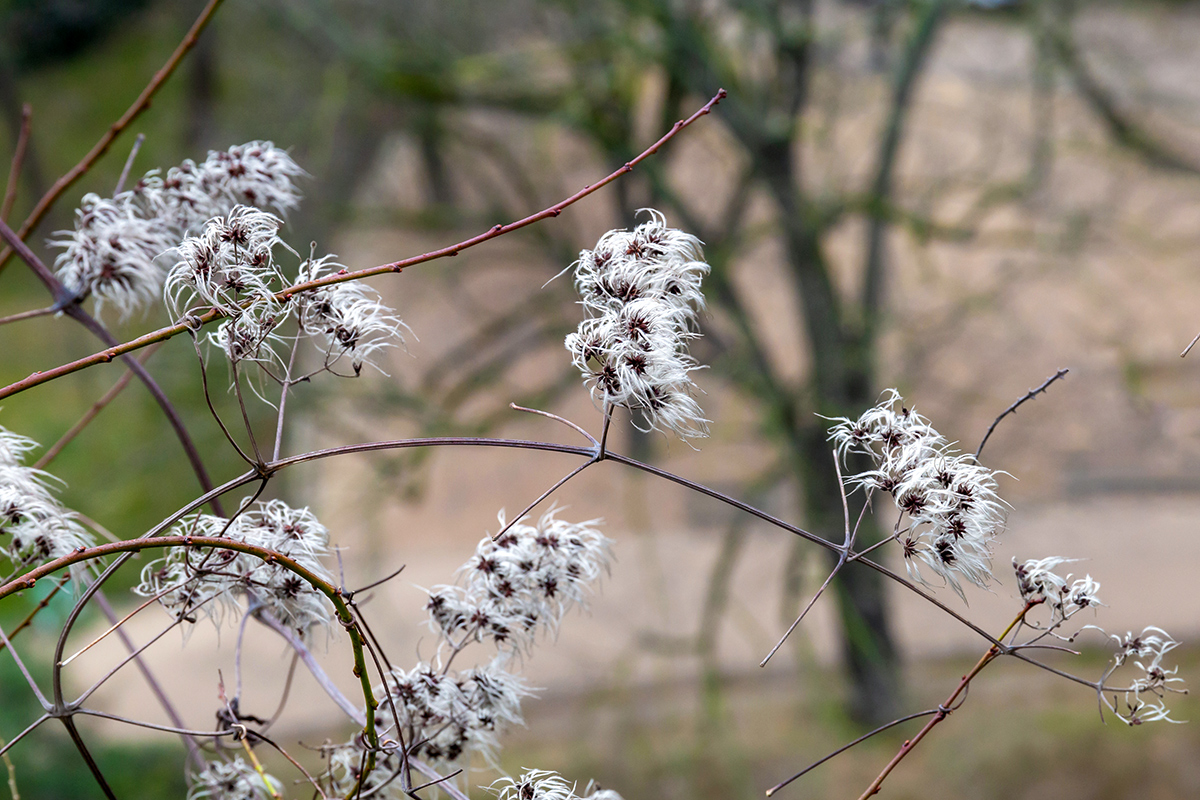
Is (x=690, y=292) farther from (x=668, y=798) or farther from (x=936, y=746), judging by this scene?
(x=936, y=746)

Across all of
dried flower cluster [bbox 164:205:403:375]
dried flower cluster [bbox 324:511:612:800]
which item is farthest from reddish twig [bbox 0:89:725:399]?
dried flower cluster [bbox 324:511:612:800]

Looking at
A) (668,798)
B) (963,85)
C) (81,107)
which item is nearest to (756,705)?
(668,798)

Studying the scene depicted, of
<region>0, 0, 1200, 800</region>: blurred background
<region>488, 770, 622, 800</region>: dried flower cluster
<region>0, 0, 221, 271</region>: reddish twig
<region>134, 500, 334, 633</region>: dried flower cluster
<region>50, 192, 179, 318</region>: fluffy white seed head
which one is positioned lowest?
<region>488, 770, 622, 800</region>: dried flower cluster

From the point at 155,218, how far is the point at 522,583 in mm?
219

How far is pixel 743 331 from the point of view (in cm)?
200

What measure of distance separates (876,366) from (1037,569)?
1.92m

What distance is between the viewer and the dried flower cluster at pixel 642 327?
0.84 ft

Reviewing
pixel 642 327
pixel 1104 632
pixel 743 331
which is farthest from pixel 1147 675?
pixel 743 331

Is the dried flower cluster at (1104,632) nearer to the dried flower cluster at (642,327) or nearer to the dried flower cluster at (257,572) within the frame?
the dried flower cluster at (642,327)

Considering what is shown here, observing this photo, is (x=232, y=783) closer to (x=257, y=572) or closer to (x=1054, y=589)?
(x=257, y=572)

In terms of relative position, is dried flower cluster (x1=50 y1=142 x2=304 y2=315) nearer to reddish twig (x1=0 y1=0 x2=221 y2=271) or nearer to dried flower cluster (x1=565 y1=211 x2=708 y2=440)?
reddish twig (x1=0 y1=0 x2=221 y2=271)

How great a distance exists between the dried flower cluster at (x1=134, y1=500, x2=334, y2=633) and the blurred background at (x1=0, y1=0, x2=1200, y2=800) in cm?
154

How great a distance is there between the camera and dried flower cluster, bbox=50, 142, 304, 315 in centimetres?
39

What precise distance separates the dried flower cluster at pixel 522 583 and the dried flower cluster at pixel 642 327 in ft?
0.23
